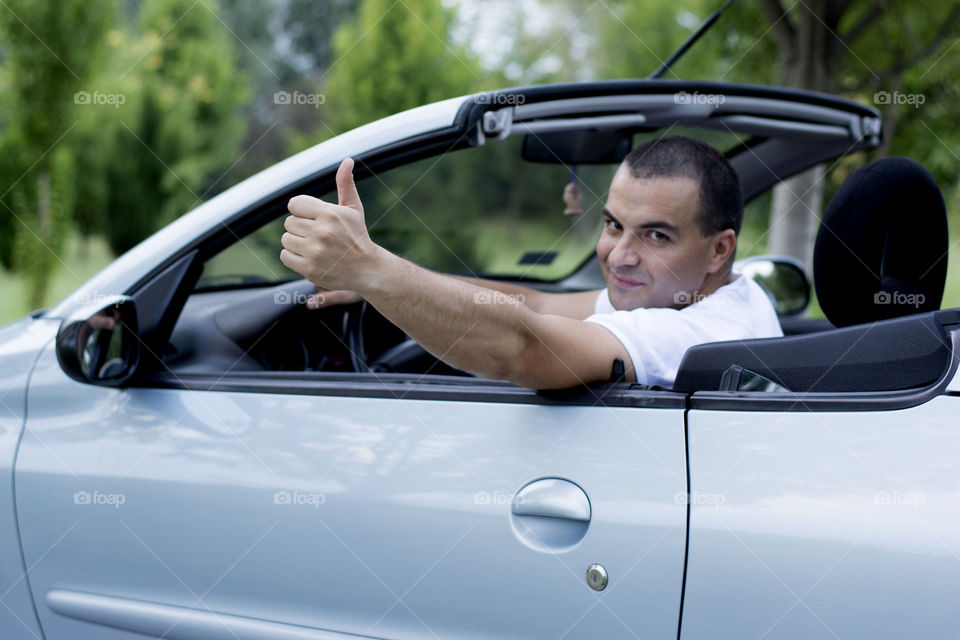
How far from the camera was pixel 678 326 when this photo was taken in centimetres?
181

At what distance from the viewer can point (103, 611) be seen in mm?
1830

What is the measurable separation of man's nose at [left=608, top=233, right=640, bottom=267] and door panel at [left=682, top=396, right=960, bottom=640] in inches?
24.0

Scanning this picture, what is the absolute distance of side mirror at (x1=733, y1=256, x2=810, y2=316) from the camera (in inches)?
127

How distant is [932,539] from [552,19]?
22.6 metres

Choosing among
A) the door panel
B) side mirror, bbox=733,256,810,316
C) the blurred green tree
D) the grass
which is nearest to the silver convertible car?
the door panel

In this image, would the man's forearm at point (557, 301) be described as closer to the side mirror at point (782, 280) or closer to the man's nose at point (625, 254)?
the man's nose at point (625, 254)

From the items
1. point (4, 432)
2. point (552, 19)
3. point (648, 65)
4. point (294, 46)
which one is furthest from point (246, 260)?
point (294, 46)

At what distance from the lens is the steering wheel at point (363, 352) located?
95.6 inches

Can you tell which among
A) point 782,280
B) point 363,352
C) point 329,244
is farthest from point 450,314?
point 782,280

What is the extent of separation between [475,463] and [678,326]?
1.80 feet

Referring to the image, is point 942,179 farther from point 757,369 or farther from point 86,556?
point 86,556

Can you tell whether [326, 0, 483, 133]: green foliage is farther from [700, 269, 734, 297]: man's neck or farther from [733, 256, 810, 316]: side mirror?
[700, 269, 734, 297]: man's neck

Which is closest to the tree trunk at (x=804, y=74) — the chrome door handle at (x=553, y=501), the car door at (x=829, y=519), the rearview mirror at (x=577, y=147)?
the rearview mirror at (x=577, y=147)

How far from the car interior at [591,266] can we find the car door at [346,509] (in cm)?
13
